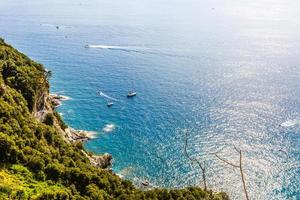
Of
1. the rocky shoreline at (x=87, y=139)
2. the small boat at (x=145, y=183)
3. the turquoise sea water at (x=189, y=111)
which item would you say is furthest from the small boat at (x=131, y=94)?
the small boat at (x=145, y=183)

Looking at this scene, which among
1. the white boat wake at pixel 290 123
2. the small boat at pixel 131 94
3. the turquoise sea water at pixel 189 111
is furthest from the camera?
the small boat at pixel 131 94

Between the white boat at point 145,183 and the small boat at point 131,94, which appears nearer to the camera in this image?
the white boat at point 145,183

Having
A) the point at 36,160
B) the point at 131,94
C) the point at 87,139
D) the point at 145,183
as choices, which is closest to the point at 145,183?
the point at 145,183

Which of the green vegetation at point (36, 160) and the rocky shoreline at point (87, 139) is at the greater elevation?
the green vegetation at point (36, 160)

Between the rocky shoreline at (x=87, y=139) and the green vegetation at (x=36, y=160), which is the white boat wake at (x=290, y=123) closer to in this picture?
the green vegetation at (x=36, y=160)

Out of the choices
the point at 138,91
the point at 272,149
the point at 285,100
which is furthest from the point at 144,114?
the point at 285,100

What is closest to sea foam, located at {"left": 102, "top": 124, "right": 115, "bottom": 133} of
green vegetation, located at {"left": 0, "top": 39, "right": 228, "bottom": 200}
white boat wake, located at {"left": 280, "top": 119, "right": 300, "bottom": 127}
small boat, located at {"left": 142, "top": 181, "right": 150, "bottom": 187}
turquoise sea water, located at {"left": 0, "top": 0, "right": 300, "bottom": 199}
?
turquoise sea water, located at {"left": 0, "top": 0, "right": 300, "bottom": 199}

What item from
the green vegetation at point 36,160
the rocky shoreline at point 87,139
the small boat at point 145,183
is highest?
the green vegetation at point 36,160

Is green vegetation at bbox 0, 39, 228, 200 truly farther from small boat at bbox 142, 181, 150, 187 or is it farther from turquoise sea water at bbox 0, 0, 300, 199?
turquoise sea water at bbox 0, 0, 300, 199

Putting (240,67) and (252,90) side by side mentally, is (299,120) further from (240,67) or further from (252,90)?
(240,67)
